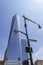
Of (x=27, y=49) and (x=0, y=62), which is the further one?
(x=0, y=62)

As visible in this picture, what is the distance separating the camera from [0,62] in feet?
87.6

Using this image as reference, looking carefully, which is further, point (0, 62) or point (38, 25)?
point (0, 62)

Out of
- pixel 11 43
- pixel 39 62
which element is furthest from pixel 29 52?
pixel 11 43

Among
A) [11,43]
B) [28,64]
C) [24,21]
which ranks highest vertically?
[11,43]

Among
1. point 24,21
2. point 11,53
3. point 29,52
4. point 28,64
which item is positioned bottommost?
point 28,64

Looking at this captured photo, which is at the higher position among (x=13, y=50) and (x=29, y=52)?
(x=13, y=50)

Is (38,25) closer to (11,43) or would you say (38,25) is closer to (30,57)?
(30,57)

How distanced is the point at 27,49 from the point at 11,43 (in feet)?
65.8

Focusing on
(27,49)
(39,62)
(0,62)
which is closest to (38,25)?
(27,49)

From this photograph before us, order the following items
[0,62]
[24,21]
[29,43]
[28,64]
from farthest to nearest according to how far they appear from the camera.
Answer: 1. [0,62]
2. [24,21]
3. [29,43]
4. [28,64]

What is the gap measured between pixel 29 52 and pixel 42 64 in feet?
50.6

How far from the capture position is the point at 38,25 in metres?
11.8

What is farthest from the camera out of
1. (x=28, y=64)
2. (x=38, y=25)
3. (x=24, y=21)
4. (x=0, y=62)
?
(x=0, y=62)

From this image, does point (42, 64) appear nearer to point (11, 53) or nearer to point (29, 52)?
point (11, 53)
